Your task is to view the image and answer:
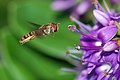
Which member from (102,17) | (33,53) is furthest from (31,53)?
(102,17)

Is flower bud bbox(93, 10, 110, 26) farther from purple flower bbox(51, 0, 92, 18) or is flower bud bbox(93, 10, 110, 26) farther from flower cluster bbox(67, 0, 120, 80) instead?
purple flower bbox(51, 0, 92, 18)

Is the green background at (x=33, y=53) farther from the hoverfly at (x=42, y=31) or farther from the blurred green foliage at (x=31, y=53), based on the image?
the hoverfly at (x=42, y=31)

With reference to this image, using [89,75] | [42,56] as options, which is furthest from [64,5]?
[89,75]

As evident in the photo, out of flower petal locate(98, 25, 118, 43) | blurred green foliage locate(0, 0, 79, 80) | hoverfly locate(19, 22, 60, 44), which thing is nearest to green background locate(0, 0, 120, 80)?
blurred green foliage locate(0, 0, 79, 80)

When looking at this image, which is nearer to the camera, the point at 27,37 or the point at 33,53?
the point at 27,37

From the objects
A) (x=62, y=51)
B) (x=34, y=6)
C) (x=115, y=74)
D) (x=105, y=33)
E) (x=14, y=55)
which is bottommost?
(x=115, y=74)

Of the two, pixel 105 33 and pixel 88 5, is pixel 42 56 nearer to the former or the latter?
pixel 88 5

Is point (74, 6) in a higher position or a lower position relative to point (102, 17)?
higher

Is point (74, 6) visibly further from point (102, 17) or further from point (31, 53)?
point (102, 17)
